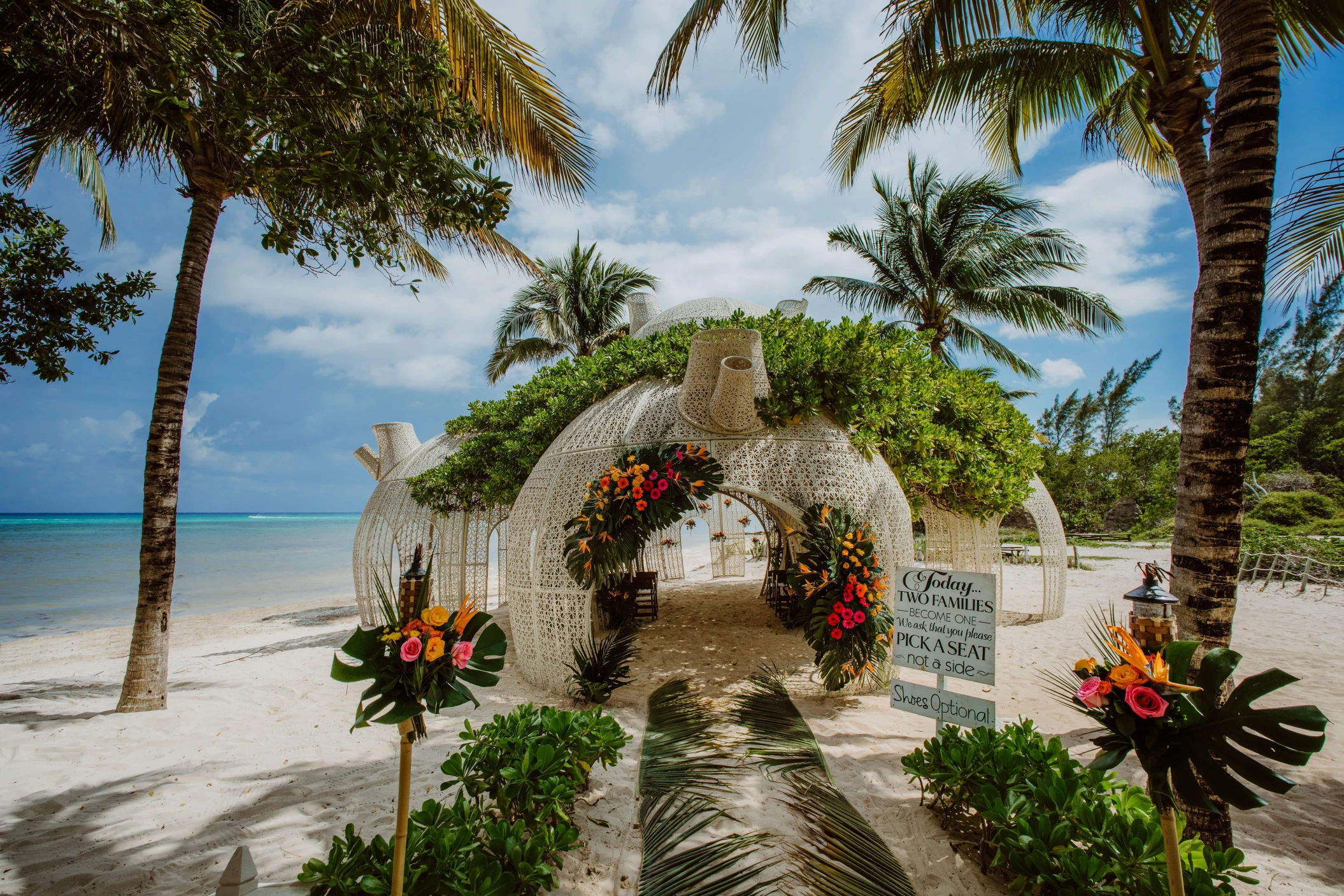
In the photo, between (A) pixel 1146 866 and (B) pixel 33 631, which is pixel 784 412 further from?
Result: (B) pixel 33 631

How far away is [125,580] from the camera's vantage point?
21.2 metres

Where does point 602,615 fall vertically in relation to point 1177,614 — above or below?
below

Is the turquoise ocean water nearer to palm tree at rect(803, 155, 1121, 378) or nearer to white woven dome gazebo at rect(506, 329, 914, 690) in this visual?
white woven dome gazebo at rect(506, 329, 914, 690)

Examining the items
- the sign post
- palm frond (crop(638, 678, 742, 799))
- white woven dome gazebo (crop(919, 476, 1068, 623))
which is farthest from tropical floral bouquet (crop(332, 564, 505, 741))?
white woven dome gazebo (crop(919, 476, 1068, 623))

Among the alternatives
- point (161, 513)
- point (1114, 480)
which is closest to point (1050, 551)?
point (161, 513)

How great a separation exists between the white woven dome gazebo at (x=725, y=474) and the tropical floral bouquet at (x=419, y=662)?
143 inches

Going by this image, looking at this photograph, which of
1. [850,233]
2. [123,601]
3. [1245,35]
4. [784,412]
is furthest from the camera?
[123,601]

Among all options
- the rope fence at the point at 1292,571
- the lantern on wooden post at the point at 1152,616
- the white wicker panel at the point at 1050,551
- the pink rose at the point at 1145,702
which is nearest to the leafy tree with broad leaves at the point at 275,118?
the pink rose at the point at 1145,702

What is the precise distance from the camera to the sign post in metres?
3.68

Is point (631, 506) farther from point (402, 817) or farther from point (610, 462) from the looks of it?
point (402, 817)

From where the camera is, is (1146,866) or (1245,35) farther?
(1245,35)

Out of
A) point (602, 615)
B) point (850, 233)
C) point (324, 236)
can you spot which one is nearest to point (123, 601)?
point (602, 615)

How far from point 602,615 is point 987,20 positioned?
8.35 metres

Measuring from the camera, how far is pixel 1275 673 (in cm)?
169
